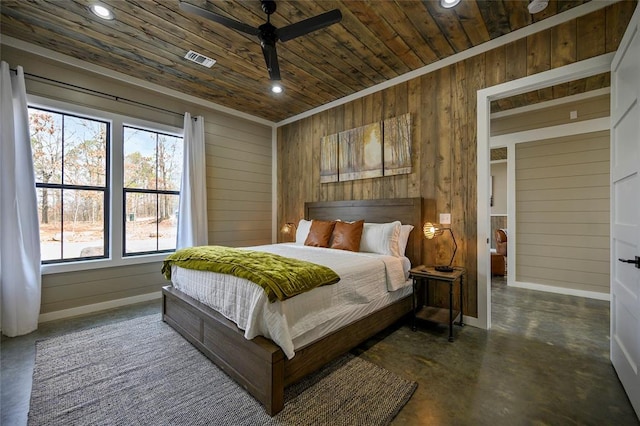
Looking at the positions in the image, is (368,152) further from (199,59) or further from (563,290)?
(563,290)

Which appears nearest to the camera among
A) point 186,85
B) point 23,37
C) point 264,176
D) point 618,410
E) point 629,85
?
point 618,410

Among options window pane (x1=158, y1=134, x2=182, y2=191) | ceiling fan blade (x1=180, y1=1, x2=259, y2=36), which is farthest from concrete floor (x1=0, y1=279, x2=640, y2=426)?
ceiling fan blade (x1=180, y1=1, x2=259, y2=36)

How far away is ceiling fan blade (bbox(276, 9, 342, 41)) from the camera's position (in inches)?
80.8

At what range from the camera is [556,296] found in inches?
158

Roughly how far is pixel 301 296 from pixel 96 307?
10.0ft

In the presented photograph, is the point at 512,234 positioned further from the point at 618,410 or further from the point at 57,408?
the point at 57,408

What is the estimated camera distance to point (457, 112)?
3.06 meters

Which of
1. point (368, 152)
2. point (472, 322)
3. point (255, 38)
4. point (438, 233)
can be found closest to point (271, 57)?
point (255, 38)

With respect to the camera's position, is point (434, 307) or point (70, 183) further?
point (70, 183)

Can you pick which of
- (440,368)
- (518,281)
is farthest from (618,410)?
(518,281)

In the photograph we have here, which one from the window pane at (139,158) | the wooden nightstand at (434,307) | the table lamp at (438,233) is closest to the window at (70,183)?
the window pane at (139,158)

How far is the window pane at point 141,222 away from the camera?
3672mm

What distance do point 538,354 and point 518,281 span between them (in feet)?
8.63

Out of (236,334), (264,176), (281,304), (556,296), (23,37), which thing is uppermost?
(23,37)
